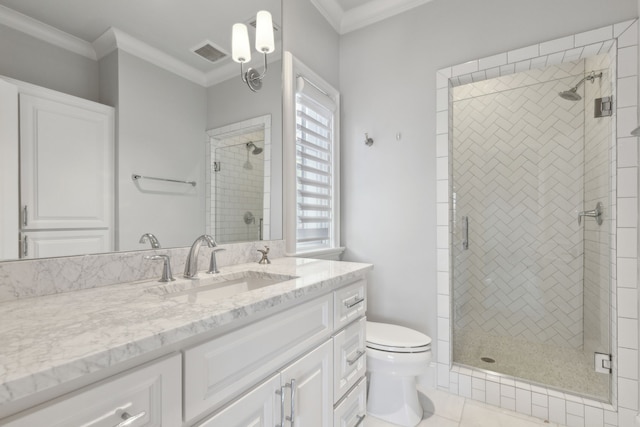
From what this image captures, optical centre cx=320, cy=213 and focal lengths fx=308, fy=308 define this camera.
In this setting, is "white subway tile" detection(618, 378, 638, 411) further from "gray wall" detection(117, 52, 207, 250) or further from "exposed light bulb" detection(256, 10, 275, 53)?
"exposed light bulb" detection(256, 10, 275, 53)

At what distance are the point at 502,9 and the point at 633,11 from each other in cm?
61

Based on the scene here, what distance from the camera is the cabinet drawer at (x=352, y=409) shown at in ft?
3.93

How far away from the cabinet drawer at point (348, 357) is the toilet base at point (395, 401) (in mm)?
454

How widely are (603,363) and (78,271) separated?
247 centimetres

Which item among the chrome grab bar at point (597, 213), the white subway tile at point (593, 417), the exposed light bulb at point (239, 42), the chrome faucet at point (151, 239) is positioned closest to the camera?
the chrome faucet at point (151, 239)

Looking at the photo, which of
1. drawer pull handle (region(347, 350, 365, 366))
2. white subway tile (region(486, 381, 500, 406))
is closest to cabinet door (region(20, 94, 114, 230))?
drawer pull handle (region(347, 350, 365, 366))

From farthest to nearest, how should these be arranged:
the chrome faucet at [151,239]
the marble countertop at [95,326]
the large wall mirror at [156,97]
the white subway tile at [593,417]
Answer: the white subway tile at [593,417]
the chrome faucet at [151,239]
the large wall mirror at [156,97]
the marble countertop at [95,326]

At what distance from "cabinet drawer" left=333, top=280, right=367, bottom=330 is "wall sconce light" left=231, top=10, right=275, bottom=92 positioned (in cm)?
115

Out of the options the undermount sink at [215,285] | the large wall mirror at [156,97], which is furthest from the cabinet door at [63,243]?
the undermount sink at [215,285]

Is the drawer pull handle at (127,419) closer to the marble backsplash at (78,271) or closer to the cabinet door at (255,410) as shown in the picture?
the cabinet door at (255,410)

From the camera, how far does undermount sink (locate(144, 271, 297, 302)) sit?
1.04 meters

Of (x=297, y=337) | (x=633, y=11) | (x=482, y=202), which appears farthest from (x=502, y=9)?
(x=297, y=337)

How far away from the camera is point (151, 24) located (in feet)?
3.95

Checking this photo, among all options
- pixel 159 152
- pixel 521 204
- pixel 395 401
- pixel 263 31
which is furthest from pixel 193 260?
pixel 521 204
